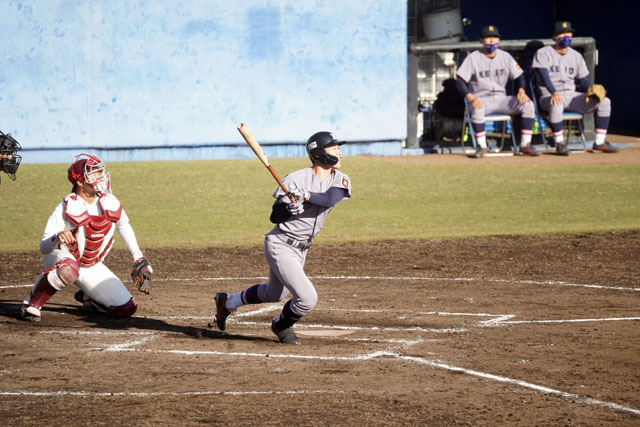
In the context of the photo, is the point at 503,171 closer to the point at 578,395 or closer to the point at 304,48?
the point at 304,48

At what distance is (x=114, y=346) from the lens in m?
7.21

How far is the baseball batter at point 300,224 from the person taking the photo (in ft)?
23.1

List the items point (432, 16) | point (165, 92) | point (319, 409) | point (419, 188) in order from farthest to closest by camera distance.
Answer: point (432, 16)
point (165, 92)
point (419, 188)
point (319, 409)

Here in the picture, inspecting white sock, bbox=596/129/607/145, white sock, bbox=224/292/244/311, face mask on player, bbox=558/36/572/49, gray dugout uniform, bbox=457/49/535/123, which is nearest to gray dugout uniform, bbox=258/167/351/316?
white sock, bbox=224/292/244/311

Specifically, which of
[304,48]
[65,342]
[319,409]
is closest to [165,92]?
[304,48]

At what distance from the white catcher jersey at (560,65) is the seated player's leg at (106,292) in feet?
42.5

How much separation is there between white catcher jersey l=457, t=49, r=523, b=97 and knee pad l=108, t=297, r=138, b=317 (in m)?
11.8

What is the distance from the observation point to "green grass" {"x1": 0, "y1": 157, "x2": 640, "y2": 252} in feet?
46.8

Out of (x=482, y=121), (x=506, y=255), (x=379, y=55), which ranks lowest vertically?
(x=506, y=255)

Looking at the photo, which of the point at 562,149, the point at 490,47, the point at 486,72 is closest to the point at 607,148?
the point at 562,149

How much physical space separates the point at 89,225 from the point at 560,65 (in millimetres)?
13426

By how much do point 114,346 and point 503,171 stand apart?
1270cm

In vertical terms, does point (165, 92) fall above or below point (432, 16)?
below

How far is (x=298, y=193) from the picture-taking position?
22.4ft
